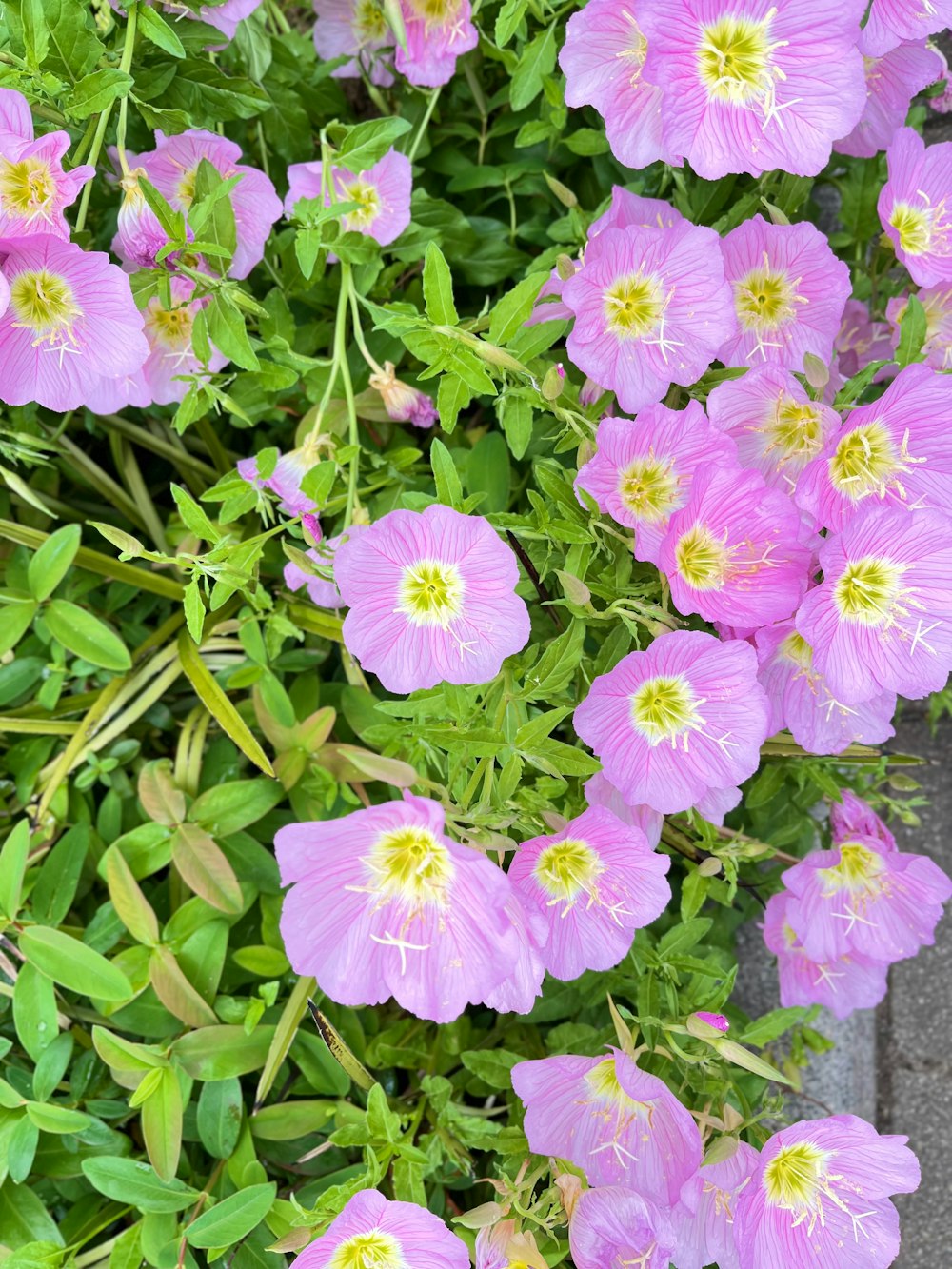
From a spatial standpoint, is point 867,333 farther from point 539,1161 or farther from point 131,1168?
point 131,1168

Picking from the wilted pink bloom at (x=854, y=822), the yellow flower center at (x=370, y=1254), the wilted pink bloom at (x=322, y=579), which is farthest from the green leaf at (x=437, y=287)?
the yellow flower center at (x=370, y=1254)

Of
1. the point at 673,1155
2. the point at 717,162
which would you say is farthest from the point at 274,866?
the point at 717,162

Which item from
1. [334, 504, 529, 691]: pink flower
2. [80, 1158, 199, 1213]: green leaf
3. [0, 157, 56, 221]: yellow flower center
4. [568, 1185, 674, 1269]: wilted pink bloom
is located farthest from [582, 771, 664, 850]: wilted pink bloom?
[0, 157, 56, 221]: yellow flower center

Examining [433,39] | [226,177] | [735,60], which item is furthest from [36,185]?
[735,60]

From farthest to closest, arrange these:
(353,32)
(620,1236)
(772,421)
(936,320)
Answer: (353,32)
(936,320)
(772,421)
(620,1236)

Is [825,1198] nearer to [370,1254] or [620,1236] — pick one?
[620,1236]
